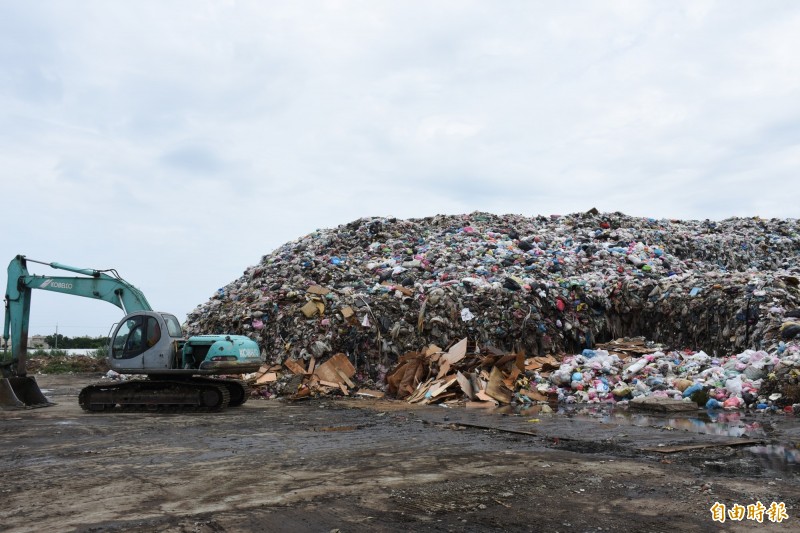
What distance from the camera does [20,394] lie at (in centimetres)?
1090

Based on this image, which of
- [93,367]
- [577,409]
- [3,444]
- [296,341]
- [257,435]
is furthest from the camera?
[93,367]

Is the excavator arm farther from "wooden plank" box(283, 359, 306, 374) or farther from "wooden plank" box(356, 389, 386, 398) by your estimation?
"wooden plank" box(356, 389, 386, 398)

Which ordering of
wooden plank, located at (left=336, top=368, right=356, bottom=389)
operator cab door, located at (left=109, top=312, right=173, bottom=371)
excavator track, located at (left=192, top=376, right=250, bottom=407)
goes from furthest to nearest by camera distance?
wooden plank, located at (left=336, top=368, right=356, bottom=389)
excavator track, located at (left=192, top=376, right=250, bottom=407)
operator cab door, located at (left=109, top=312, right=173, bottom=371)

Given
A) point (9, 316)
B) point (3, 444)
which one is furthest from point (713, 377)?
point (9, 316)

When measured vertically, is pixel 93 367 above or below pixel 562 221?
below

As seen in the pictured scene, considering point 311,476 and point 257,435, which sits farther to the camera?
Answer: point 257,435

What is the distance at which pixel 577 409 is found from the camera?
407 inches

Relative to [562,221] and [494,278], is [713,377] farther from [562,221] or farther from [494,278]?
[562,221]

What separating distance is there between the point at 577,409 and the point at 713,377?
99.7 inches

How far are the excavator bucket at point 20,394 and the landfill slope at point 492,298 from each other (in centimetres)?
458

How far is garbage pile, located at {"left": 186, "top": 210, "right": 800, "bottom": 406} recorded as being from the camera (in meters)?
13.6

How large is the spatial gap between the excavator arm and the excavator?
0.6 inches

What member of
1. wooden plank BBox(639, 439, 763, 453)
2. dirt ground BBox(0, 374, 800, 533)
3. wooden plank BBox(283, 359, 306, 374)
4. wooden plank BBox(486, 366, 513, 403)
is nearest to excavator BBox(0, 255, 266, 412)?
dirt ground BBox(0, 374, 800, 533)

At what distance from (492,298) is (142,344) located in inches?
298
